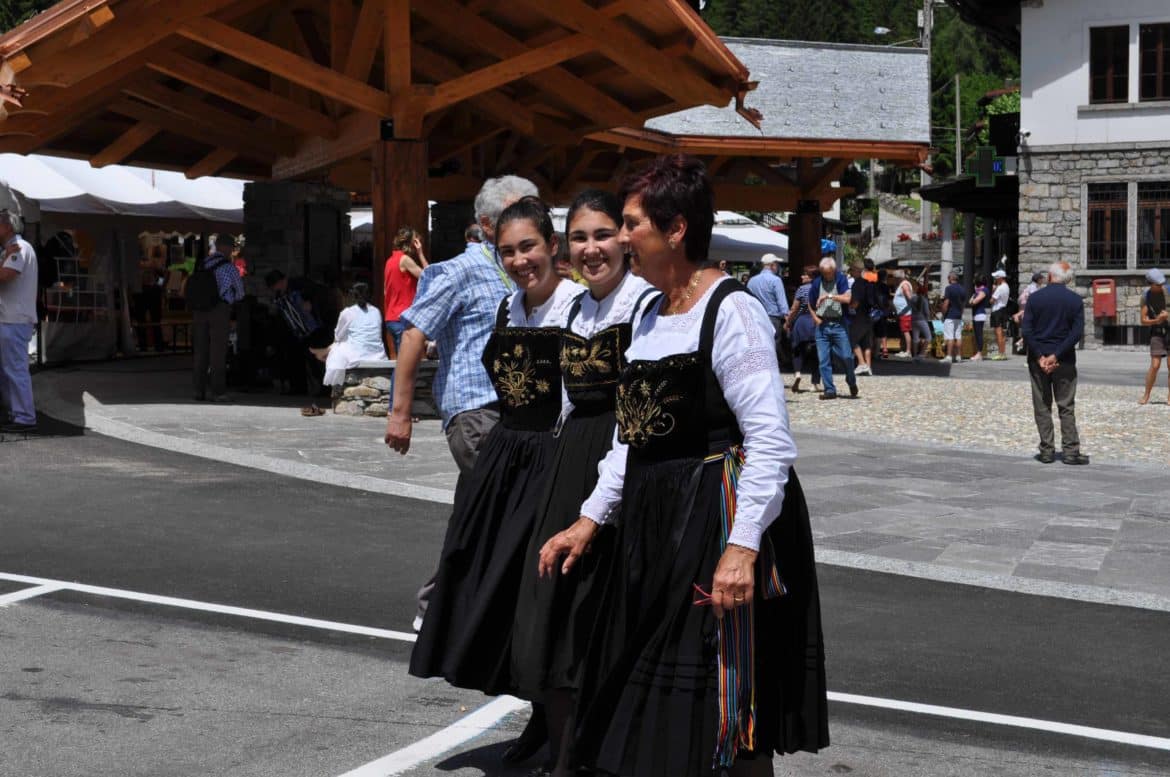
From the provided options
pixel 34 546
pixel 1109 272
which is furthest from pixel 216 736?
pixel 1109 272

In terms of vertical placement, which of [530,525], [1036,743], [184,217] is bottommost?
[1036,743]

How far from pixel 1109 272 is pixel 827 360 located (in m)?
15.0

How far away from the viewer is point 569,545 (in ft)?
14.0

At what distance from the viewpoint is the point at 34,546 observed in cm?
847

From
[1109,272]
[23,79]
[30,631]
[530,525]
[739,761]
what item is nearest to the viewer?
[739,761]

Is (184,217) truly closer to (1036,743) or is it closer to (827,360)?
(827,360)

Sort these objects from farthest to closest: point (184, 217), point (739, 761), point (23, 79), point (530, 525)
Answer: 1. point (184, 217)
2. point (23, 79)
3. point (530, 525)
4. point (739, 761)

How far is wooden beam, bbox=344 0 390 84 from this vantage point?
15398 millimetres

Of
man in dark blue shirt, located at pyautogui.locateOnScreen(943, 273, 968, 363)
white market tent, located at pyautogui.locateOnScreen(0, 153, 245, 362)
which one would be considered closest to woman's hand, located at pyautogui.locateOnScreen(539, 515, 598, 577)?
white market tent, located at pyautogui.locateOnScreen(0, 153, 245, 362)

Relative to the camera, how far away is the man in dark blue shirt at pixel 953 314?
26.2m

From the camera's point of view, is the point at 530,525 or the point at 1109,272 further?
the point at 1109,272

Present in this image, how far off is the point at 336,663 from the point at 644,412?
256cm

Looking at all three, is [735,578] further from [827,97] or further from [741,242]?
[741,242]

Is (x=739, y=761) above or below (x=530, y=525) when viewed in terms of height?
below
